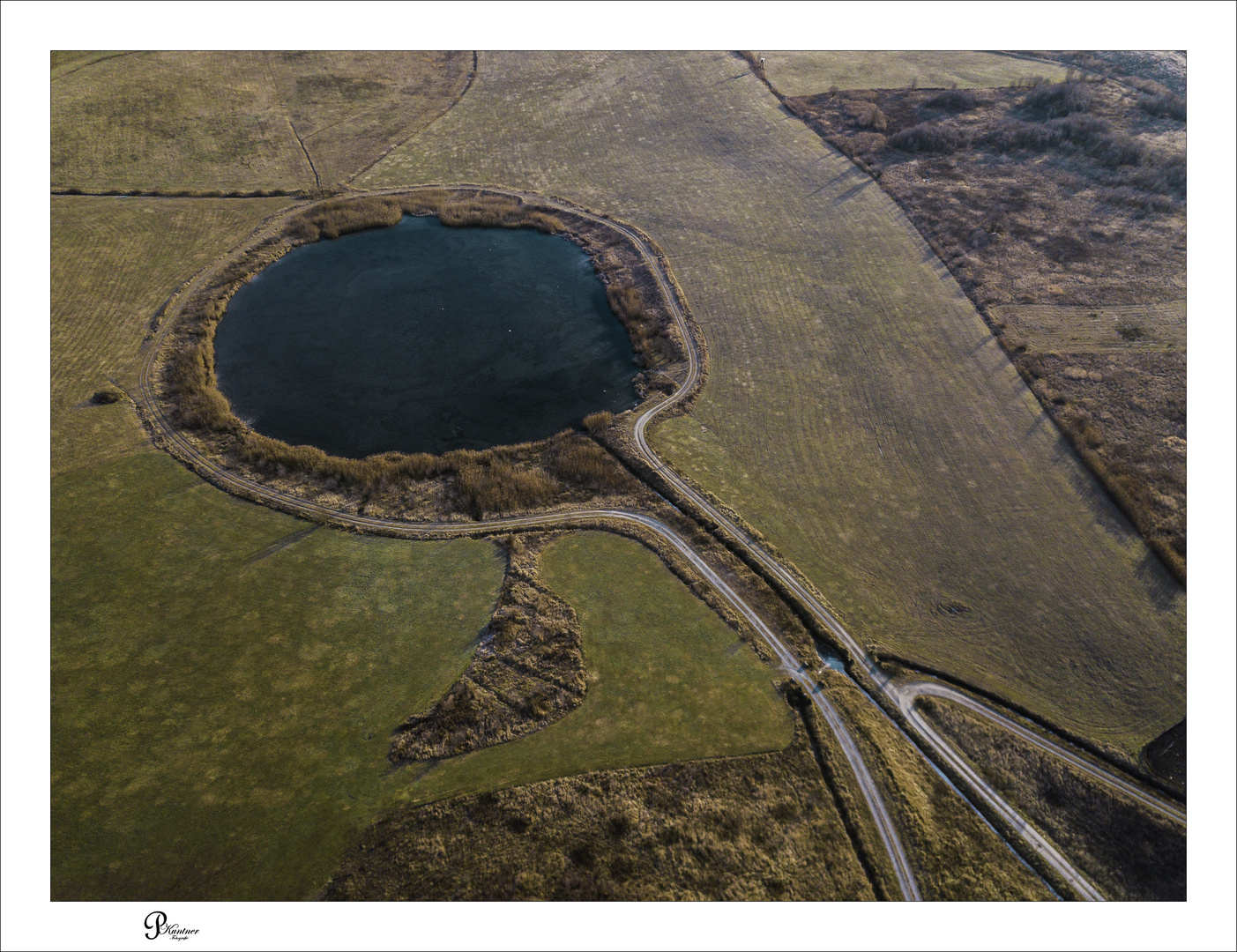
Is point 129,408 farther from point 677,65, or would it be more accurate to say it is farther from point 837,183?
point 677,65

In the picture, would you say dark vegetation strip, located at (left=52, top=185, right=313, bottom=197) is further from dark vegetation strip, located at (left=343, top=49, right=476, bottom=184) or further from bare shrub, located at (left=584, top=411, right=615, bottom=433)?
bare shrub, located at (left=584, top=411, right=615, bottom=433)

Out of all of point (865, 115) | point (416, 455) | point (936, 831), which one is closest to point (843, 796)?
point (936, 831)

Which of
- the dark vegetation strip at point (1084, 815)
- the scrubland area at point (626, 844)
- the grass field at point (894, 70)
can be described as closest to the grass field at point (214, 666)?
the scrubland area at point (626, 844)

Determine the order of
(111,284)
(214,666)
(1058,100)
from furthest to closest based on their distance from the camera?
(1058,100), (111,284), (214,666)

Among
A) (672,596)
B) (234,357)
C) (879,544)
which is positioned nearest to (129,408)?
(234,357)

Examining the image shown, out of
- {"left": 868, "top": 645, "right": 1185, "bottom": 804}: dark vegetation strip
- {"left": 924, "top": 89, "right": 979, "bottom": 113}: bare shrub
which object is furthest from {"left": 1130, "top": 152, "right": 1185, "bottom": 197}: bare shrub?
{"left": 868, "top": 645, "right": 1185, "bottom": 804}: dark vegetation strip

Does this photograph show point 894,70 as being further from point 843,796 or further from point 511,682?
point 511,682
